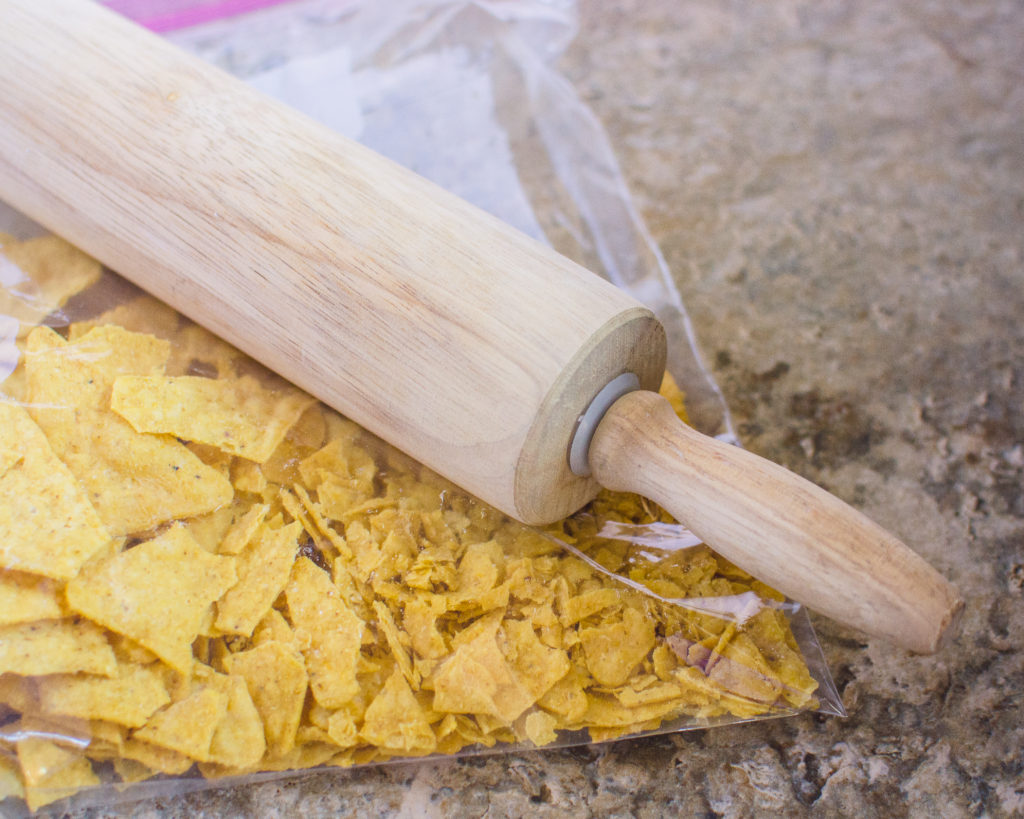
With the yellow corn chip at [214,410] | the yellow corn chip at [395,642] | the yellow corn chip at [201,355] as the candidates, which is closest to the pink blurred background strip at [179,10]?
the yellow corn chip at [201,355]

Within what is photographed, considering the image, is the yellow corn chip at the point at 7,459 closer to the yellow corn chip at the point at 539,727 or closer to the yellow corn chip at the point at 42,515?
the yellow corn chip at the point at 42,515

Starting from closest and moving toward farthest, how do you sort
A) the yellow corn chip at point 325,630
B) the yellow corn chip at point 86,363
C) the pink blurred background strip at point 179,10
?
the yellow corn chip at point 325,630 → the yellow corn chip at point 86,363 → the pink blurred background strip at point 179,10

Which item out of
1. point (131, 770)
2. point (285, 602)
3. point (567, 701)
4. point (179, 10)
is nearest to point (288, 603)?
point (285, 602)

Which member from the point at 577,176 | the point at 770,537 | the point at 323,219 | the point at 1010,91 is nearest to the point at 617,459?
the point at 770,537

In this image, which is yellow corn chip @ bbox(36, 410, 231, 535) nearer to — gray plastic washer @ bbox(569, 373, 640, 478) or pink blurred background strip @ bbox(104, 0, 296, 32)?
gray plastic washer @ bbox(569, 373, 640, 478)

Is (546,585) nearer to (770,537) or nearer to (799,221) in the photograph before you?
(770,537)

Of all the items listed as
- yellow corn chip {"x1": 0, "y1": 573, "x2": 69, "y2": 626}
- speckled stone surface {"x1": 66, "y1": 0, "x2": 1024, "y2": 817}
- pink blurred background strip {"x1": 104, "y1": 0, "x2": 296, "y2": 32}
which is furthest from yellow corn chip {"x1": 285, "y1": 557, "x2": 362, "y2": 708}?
pink blurred background strip {"x1": 104, "y1": 0, "x2": 296, "y2": 32}
